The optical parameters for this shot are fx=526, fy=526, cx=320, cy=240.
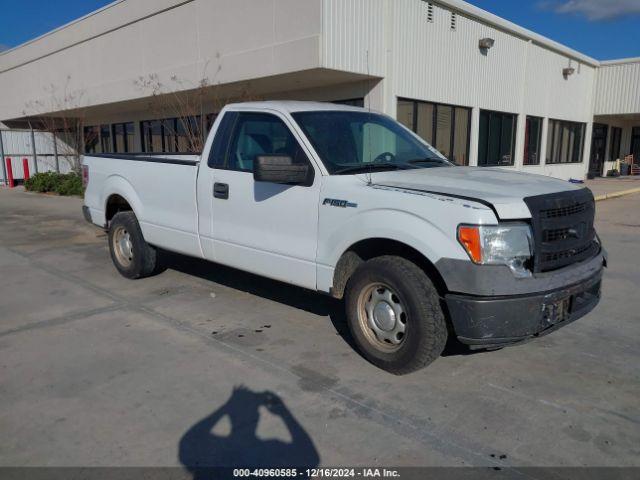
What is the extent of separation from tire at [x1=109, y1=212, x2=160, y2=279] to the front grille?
15.1 feet

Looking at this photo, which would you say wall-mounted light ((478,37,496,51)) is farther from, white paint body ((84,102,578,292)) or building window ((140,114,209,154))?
white paint body ((84,102,578,292))

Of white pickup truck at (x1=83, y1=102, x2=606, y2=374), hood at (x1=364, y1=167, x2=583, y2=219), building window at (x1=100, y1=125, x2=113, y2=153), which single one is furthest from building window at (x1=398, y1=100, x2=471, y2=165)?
building window at (x1=100, y1=125, x2=113, y2=153)

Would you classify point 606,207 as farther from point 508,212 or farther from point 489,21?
point 508,212

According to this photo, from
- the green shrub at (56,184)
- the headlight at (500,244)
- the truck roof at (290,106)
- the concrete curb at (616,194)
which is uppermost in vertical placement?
the truck roof at (290,106)

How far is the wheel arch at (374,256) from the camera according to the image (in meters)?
3.83

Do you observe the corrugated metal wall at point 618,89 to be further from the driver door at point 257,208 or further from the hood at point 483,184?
the driver door at point 257,208

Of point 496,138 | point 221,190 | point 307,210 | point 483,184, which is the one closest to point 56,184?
point 496,138

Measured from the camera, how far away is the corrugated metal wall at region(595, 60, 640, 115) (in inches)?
1016

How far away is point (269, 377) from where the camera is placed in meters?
3.96

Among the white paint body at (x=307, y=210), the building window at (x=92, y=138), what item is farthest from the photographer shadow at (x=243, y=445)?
the building window at (x=92, y=138)

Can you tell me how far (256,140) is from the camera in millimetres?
5078

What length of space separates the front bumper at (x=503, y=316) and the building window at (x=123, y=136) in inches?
936

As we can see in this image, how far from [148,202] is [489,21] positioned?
15.2 m

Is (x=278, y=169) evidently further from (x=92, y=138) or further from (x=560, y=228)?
(x=92, y=138)
